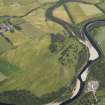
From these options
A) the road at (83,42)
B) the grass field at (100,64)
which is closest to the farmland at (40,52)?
the grass field at (100,64)

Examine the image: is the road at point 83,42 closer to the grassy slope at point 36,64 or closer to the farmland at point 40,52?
the farmland at point 40,52

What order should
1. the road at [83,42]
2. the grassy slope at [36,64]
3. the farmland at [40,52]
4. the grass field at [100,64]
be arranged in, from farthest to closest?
1. the grass field at [100,64]
2. the road at [83,42]
3. the grassy slope at [36,64]
4. the farmland at [40,52]

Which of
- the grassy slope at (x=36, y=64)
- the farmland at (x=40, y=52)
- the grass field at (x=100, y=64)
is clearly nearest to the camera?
the farmland at (x=40, y=52)

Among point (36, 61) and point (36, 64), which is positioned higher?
point (36, 64)

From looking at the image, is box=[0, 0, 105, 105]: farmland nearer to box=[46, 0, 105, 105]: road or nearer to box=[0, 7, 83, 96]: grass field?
box=[0, 7, 83, 96]: grass field

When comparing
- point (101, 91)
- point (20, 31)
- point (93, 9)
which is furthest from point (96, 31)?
point (101, 91)

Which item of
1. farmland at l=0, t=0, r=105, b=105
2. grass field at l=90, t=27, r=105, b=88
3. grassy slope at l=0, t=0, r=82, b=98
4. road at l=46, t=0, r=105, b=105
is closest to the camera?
farmland at l=0, t=0, r=105, b=105

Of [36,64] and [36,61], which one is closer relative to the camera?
[36,64]

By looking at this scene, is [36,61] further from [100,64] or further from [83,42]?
[83,42]

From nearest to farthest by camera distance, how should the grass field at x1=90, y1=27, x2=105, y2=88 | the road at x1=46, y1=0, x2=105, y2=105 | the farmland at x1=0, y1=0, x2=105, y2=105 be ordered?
the farmland at x1=0, y1=0, x2=105, y2=105
the road at x1=46, y1=0, x2=105, y2=105
the grass field at x1=90, y1=27, x2=105, y2=88

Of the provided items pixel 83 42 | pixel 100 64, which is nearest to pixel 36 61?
pixel 100 64

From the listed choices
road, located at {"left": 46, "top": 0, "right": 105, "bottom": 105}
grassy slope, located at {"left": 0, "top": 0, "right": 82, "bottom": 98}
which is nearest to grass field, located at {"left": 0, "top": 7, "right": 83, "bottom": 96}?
grassy slope, located at {"left": 0, "top": 0, "right": 82, "bottom": 98}

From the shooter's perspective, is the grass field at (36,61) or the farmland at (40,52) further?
the grass field at (36,61)
